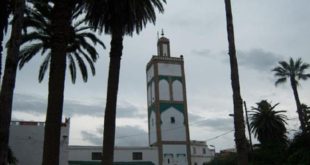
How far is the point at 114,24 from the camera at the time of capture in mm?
21250

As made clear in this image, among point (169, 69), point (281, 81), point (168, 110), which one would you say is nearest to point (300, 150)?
point (281, 81)

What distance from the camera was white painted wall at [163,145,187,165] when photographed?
205ft

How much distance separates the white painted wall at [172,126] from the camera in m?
64.6

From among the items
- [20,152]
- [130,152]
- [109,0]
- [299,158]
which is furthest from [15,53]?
[130,152]

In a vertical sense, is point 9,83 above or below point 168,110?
below

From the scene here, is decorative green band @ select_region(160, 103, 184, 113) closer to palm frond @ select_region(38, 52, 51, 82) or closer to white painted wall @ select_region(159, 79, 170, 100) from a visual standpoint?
white painted wall @ select_region(159, 79, 170, 100)

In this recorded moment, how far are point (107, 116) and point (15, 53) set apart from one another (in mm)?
5624

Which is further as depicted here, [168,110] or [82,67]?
[168,110]

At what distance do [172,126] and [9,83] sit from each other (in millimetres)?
51675

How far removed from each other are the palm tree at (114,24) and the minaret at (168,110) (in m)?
40.9

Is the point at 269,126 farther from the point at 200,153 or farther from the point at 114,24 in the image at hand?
the point at 114,24

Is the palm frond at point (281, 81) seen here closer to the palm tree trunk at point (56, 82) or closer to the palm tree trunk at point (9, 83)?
the palm tree trunk at point (56, 82)

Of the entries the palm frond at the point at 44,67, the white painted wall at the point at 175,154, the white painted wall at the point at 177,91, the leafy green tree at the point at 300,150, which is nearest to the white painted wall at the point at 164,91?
the white painted wall at the point at 177,91

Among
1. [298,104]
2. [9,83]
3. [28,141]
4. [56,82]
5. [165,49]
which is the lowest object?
[9,83]
